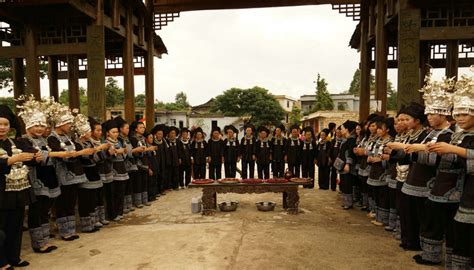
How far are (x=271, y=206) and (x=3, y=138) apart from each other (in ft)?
16.0

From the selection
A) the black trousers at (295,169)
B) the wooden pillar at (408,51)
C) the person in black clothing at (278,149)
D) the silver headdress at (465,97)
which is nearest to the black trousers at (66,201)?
the silver headdress at (465,97)

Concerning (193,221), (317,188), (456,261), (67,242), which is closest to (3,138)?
(67,242)

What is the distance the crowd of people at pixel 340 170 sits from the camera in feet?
12.2

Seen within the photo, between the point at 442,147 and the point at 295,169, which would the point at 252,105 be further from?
the point at 442,147

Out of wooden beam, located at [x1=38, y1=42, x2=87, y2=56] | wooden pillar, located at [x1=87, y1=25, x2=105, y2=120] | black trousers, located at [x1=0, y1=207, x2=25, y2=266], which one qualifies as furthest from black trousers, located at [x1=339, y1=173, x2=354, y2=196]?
wooden beam, located at [x1=38, y1=42, x2=87, y2=56]

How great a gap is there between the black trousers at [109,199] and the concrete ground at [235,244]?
0.74 ft

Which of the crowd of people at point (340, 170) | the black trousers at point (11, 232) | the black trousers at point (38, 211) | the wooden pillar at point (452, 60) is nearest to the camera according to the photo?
the crowd of people at point (340, 170)

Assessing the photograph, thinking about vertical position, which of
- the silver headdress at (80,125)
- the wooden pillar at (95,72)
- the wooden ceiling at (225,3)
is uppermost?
the wooden ceiling at (225,3)

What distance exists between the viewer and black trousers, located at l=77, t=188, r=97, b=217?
5770 millimetres

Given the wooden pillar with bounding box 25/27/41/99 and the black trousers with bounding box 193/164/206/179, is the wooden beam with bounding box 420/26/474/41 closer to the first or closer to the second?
the black trousers with bounding box 193/164/206/179

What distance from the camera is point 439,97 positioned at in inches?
158

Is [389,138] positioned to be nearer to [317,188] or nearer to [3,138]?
[317,188]

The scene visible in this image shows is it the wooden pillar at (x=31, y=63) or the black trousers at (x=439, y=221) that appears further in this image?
the wooden pillar at (x=31, y=63)

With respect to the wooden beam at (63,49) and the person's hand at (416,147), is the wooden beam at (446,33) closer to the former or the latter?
the person's hand at (416,147)
